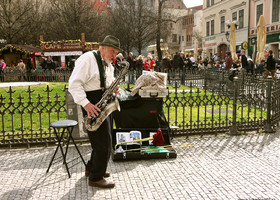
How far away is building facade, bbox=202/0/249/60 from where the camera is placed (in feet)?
120

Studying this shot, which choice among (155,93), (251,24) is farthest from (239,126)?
(251,24)

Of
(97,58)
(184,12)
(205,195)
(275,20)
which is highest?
(184,12)

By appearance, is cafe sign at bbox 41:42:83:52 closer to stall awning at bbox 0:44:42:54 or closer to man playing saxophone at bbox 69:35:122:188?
stall awning at bbox 0:44:42:54

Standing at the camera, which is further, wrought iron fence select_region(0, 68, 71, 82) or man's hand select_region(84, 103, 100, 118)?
wrought iron fence select_region(0, 68, 71, 82)

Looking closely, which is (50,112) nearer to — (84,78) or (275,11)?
(84,78)

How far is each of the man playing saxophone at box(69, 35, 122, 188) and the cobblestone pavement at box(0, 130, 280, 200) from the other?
0.33 metres

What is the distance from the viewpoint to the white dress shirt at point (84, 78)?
388 cm

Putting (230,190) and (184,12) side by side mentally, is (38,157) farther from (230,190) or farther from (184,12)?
(184,12)

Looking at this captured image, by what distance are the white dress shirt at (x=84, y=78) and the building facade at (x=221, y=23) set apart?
33.4 metres

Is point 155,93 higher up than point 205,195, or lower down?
higher up

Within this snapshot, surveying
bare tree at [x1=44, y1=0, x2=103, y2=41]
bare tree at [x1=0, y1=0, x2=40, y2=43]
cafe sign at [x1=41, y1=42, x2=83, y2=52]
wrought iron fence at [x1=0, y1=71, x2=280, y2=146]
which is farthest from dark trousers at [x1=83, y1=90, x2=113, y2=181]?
bare tree at [x1=0, y1=0, x2=40, y2=43]

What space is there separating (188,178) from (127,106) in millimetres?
2057

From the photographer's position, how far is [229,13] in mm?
39781

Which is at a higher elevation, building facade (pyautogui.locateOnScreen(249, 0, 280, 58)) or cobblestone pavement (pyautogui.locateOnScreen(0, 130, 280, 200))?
building facade (pyautogui.locateOnScreen(249, 0, 280, 58))
